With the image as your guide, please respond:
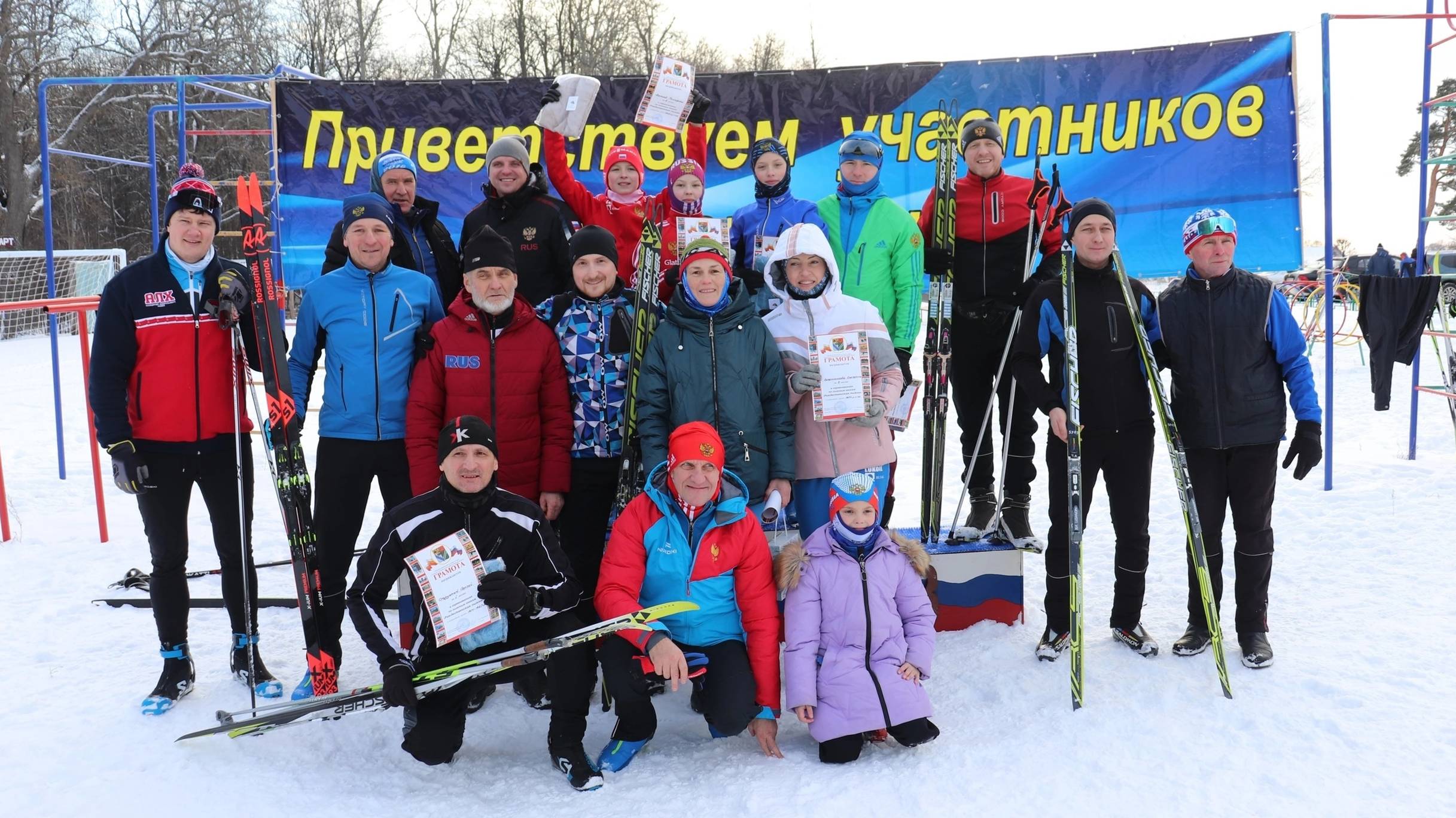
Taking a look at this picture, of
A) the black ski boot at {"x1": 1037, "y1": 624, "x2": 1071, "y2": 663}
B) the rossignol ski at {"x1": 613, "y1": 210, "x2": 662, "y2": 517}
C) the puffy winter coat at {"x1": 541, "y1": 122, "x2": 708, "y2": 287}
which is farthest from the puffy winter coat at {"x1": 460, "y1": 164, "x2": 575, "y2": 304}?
the black ski boot at {"x1": 1037, "y1": 624, "x2": 1071, "y2": 663}

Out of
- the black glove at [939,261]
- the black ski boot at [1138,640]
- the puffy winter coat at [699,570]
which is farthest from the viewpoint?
the black glove at [939,261]

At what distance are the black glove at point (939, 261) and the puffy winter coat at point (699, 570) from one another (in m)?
1.58

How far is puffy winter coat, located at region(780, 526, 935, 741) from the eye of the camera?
297 centimetres

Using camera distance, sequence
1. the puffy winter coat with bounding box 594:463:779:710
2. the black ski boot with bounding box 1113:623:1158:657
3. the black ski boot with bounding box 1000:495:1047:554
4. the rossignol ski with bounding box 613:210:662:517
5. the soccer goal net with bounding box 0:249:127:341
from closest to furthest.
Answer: the puffy winter coat with bounding box 594:463:779:710
the rossignol ski with bounding box 613:210:662:517
the black ski boot with bounding box 1113:623:1158:657
the black ski boot with bounding box 1000:495:1047:554
the soccer goal net with bounding box 0:249:127:341

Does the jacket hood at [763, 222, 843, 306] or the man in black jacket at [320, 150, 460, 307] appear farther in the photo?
the man in black jacket at [320, 150, 460, 307]

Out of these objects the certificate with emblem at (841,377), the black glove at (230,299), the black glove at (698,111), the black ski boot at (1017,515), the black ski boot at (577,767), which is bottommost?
the black ski boot at (577,767)

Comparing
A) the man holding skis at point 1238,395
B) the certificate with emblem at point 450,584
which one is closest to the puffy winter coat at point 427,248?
the certificate with emblem at point 450,584

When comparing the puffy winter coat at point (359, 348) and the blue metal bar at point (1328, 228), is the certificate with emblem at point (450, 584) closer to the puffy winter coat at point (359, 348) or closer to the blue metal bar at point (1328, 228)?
the puffy winter coat at point (359, 348)

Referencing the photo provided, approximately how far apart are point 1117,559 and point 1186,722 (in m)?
0.76

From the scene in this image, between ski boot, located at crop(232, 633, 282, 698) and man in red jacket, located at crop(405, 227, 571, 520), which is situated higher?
man in red jacket, located at crop(405, 227, 571, 520)

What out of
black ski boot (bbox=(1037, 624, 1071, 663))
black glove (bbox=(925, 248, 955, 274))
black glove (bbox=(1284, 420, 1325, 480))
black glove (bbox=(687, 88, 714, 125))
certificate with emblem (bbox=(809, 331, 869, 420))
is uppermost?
black glove (bbox=(687, 88, 714, 125))

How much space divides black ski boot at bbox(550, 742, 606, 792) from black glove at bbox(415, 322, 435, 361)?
4.85ft

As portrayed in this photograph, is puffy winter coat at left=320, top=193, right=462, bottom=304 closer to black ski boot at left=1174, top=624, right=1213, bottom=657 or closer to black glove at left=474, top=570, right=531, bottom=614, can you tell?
black glove at left=474, top=570, right=531, bottom=614

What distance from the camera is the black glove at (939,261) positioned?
414 centimetres
